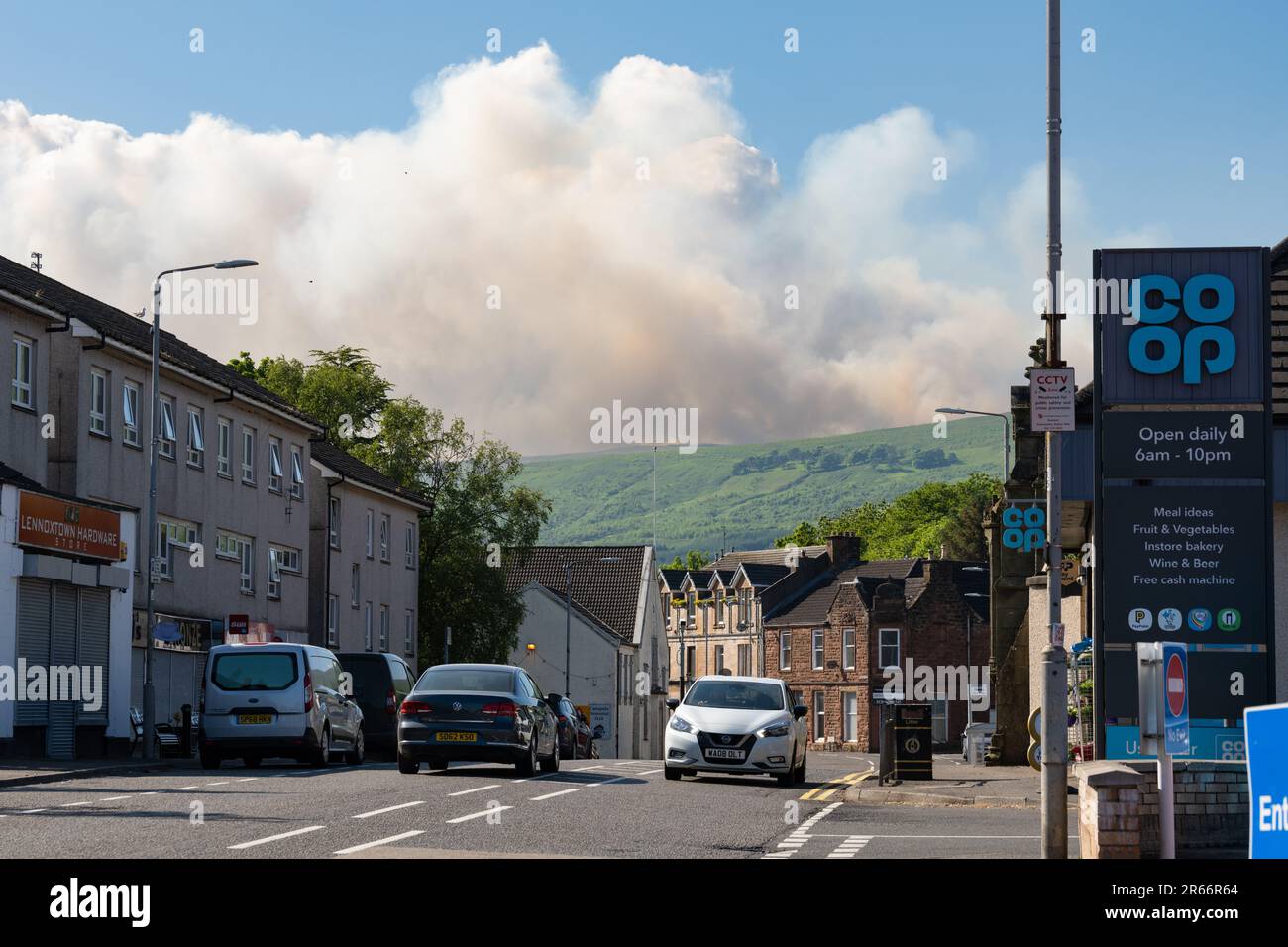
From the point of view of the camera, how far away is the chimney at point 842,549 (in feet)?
337

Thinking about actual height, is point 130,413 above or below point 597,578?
above

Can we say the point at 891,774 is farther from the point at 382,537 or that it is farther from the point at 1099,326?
the point at 382,537

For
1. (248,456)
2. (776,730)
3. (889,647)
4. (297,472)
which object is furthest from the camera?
(889,647)

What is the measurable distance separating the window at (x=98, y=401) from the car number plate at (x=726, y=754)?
817 inches

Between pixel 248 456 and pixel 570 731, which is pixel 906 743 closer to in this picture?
pixel 570 731

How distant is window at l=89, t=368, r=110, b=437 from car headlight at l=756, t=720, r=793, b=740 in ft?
69.1

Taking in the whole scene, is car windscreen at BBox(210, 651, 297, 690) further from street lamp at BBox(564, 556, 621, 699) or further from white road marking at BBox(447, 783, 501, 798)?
street lamp at BBox(564, 556, 621, 699)

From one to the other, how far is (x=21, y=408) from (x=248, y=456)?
1395 centimetres

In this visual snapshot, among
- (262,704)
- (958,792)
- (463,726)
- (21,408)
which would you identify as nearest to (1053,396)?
(958,792)

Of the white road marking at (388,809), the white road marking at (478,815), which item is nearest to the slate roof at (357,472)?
the white road marking at (388,809)

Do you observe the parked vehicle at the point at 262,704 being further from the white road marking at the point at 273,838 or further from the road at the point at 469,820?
the white road marking at the point at 273,838

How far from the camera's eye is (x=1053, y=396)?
16094mm

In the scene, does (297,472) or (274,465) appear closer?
(274,465)

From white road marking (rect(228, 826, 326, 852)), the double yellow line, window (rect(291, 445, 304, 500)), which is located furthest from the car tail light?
window (rect(291, 445, 304, 500))
